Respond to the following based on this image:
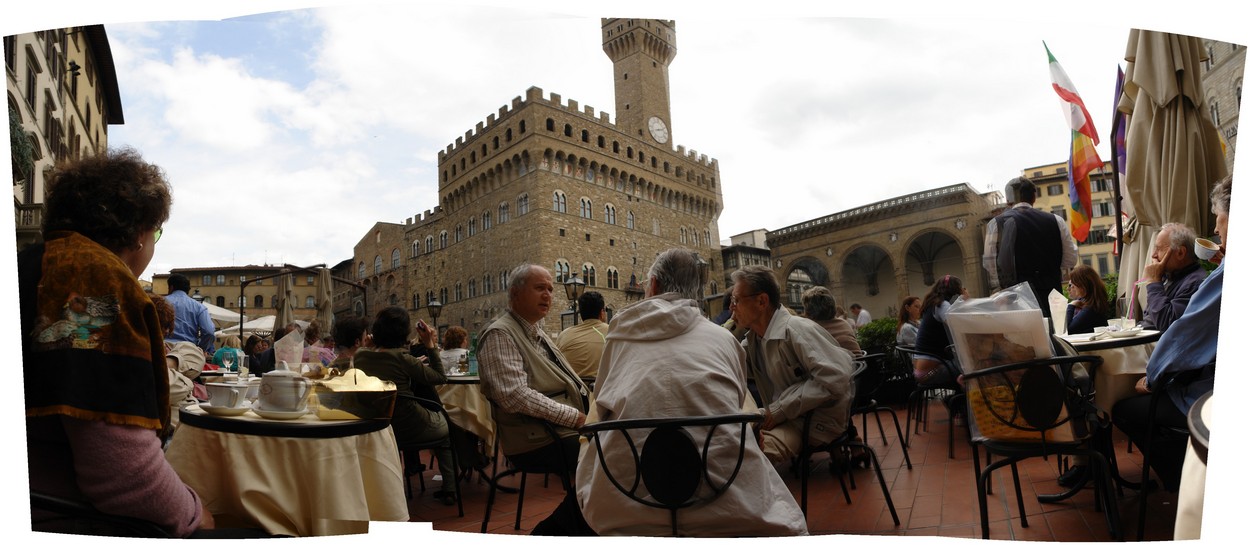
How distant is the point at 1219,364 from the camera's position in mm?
1575

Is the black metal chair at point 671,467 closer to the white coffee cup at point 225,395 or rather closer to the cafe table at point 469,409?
the white coffee cup at point 225,395

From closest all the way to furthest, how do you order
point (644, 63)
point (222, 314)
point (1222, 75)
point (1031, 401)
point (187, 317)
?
point (1031, 401), point (644, 63), point (1222, 75), point (187, 317), point (222, 314)

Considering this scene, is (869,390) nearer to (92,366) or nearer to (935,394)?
(935,394)

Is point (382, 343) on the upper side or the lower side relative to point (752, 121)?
lower

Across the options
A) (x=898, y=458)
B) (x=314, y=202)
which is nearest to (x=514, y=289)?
(x=314, y=202)

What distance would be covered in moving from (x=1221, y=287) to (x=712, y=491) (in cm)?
137

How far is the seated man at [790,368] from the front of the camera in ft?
7.25

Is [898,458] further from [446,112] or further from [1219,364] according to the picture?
[446,112]

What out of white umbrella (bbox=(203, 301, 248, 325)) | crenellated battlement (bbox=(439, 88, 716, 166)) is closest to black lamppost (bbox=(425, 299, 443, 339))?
crenellated battlement (bbox=(439, 88, 716, 166))

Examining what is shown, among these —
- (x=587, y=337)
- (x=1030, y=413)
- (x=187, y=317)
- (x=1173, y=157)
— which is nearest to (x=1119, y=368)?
(x=1030, y=413)

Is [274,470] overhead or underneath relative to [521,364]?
underneath

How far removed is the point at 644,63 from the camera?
6.81 feet

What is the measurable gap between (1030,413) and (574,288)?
2058 mm

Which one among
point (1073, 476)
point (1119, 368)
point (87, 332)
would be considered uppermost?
point (87, 332)
